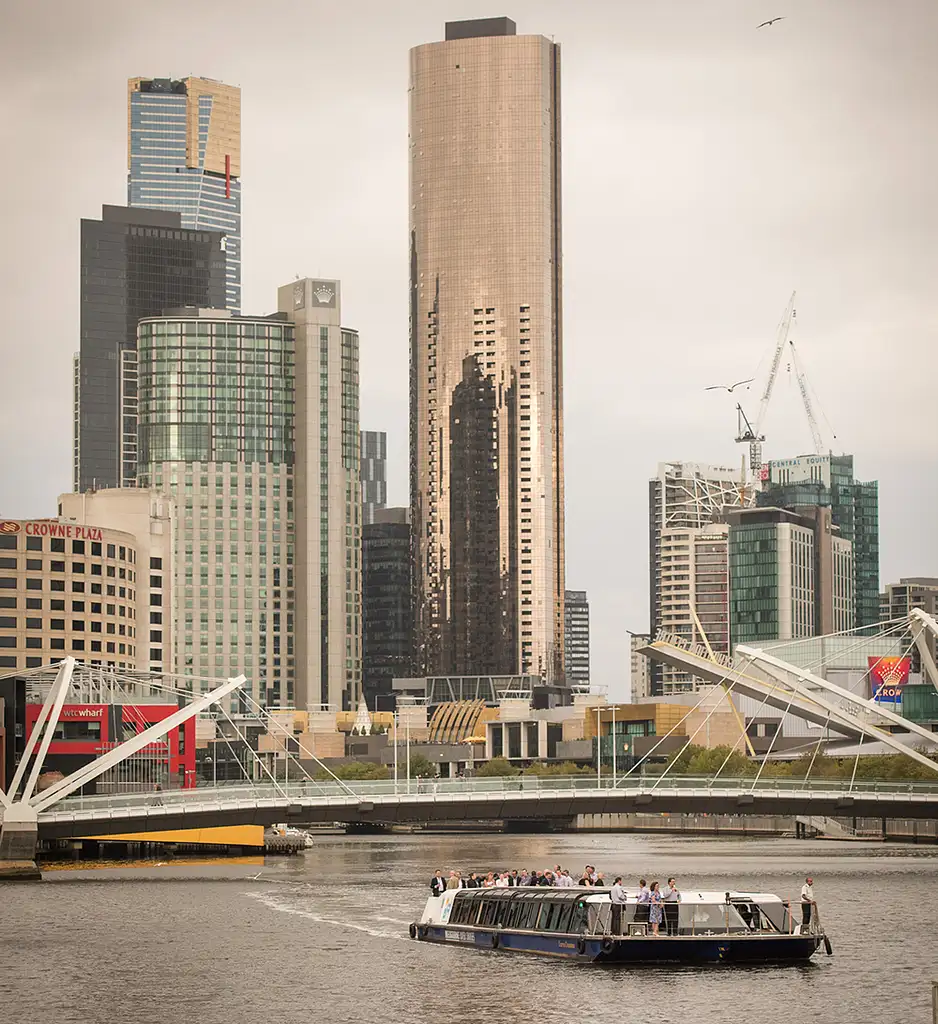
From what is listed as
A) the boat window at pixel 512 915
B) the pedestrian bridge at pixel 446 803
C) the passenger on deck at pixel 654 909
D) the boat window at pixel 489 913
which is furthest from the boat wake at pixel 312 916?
the passenger on deck at pixel 654 909

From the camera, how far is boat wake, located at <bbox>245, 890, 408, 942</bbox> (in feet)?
321

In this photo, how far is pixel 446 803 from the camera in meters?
139

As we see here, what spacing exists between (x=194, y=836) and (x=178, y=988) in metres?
87.9

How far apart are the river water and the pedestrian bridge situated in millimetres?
4104

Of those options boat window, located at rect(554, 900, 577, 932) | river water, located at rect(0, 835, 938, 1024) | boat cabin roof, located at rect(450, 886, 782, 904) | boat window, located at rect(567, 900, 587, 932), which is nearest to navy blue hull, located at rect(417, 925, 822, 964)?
boat window, located at rect(567, 900, 587, 932)

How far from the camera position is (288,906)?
374ft

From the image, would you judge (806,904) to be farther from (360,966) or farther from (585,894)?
(360,966)

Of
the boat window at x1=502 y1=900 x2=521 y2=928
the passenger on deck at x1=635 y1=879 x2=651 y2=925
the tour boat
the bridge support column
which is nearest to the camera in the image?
the tour boat

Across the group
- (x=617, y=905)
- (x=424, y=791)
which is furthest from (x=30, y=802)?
(x=617, y=905)

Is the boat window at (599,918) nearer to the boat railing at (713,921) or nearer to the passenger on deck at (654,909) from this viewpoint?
the boat railing at (713,921)

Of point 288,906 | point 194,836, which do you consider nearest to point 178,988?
point 288,906

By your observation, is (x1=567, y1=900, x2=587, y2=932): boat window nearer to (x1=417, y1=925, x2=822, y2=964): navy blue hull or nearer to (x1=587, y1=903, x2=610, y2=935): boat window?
(x1=587, y1=903, x2=610, y2=935): boat window

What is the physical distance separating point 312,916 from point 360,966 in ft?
73.4

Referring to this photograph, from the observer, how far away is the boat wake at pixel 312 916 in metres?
97.9
